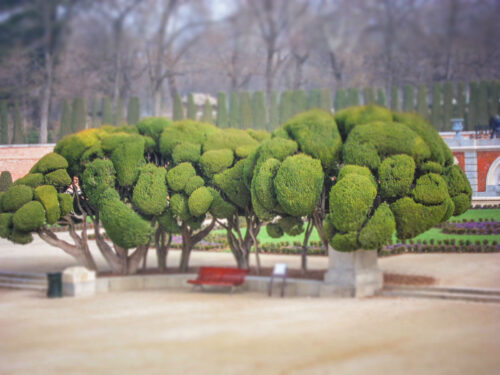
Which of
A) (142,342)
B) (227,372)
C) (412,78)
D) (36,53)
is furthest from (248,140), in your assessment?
(412,78)

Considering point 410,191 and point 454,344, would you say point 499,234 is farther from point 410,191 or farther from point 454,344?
point 454,344

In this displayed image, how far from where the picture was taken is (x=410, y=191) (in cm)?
1399

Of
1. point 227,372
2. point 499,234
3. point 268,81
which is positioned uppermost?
point 268,81

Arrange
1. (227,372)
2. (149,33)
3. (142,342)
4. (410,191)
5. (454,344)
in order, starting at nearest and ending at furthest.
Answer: (227,372) < (454,344) < (142,342) < (410,191) < (149,33)

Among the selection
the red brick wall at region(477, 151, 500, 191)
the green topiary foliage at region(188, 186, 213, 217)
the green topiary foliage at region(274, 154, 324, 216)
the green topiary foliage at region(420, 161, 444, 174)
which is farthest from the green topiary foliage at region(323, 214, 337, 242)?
the red brick wall at region(477, 151, 500, 191)

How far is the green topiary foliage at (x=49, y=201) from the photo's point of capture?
54.1 feet

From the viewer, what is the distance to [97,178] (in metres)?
16.5

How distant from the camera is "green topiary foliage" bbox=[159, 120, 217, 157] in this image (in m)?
17.0

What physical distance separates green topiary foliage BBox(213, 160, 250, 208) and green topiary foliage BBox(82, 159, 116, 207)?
102 inches

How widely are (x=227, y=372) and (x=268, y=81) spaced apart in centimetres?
4976

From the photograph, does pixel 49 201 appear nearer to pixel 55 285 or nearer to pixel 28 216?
pixel 28 216

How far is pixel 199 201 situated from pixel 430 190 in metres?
5.24

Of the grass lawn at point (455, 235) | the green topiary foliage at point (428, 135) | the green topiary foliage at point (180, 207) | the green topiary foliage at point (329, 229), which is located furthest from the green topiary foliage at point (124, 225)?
the grass lawn at point (455, 235)

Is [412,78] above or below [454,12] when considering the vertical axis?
below
